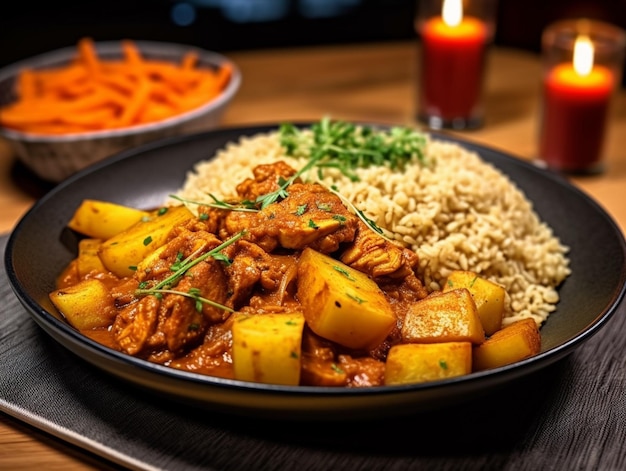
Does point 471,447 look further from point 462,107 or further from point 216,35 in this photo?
point 216,35

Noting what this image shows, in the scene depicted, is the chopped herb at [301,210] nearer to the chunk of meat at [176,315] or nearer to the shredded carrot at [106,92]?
the chunk of meat at [176,315]

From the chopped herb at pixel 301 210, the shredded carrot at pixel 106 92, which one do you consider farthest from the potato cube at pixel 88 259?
the shredded carrot at pixel 106 92

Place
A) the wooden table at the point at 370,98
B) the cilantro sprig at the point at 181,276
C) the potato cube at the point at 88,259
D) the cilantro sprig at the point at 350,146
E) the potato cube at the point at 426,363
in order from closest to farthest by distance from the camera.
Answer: the potato cube at the point at 426,363 < the cilantro sprig at the point at 181,276 < the potato cube at the point at 88,259 < the cilantro sprig at the point at 350,146 < the wooden table at the point at 370,98

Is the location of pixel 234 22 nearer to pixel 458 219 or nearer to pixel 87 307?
pixel 458 219

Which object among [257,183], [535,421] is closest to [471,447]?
[535,421]

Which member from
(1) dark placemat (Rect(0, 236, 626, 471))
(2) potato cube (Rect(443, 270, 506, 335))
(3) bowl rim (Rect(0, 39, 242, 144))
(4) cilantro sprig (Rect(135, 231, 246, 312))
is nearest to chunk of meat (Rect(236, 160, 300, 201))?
(4) cilantro sprig (Rect(135, 231, 246, 312))

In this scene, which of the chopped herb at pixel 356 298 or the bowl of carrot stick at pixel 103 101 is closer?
the chopped herb at pixel 356 298
